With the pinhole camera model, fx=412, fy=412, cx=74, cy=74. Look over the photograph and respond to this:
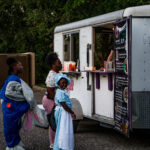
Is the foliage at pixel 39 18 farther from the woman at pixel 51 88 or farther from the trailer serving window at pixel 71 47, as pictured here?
the woman at pixel 51 88

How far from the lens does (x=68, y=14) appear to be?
1862 centimetres

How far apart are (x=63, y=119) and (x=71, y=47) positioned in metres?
3.63

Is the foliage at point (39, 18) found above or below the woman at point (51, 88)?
above

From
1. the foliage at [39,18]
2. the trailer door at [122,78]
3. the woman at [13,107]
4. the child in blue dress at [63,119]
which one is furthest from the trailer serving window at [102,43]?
the foliage at [39,18]

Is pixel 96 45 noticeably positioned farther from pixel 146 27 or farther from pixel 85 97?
pixel 146 27

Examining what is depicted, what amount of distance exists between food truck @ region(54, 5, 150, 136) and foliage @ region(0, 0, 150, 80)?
670 centimetres

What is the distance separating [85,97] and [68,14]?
10260 millimetres

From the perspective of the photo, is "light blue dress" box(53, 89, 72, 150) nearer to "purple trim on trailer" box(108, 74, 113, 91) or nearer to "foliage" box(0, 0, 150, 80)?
"purple trim on trailer" box(108, 74, 113, 91)

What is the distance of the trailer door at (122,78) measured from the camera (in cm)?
686

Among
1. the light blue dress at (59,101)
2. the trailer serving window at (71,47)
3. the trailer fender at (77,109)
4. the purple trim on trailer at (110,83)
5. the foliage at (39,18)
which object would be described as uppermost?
the foliage at (39,18)

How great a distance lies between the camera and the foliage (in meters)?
17.2

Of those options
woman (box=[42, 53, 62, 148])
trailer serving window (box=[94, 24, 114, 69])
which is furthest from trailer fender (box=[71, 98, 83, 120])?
woman (box=[42, 53, 62, 148])

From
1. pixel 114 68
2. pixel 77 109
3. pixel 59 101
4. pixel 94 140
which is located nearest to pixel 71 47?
pixel 77 109

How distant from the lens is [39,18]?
20.5 m
